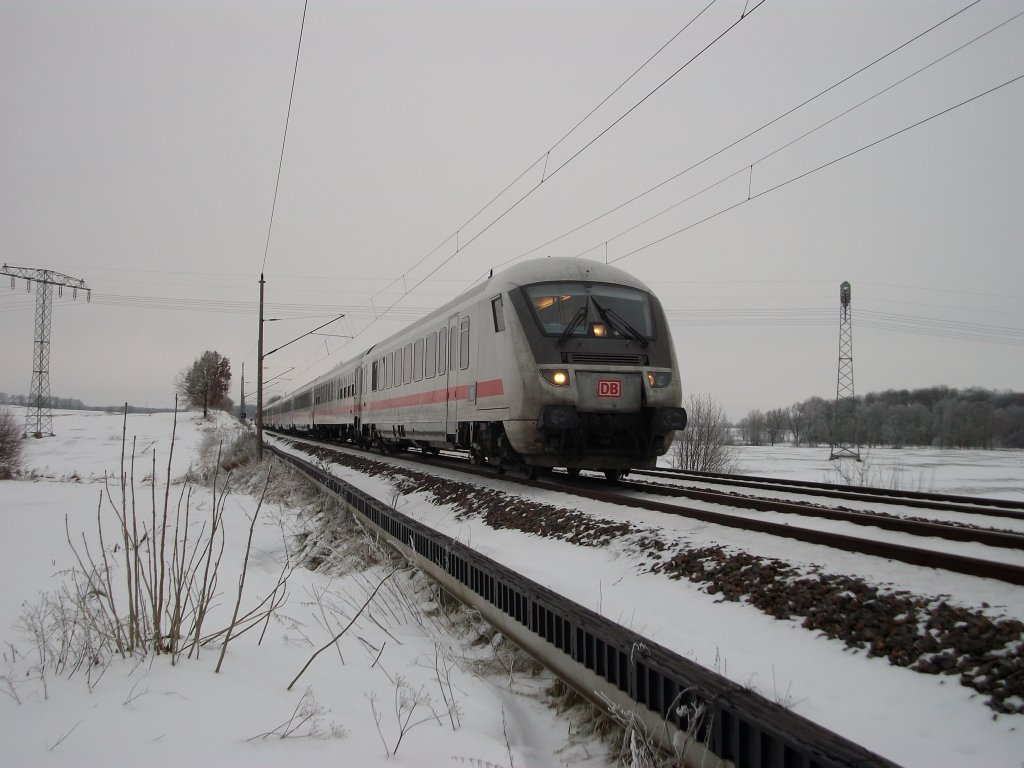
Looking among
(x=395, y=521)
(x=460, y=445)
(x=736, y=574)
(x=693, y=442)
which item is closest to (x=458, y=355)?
(x=460, y=445)

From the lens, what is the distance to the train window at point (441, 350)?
13290 mm

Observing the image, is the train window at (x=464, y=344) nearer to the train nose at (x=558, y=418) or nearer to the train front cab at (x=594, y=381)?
the train front cab at (x=594, y=381)

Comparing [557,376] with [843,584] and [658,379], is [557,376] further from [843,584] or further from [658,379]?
[843,584]

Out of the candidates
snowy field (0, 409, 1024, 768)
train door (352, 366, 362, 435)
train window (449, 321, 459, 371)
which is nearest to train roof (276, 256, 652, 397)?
train window (449, 321, 459, 371)

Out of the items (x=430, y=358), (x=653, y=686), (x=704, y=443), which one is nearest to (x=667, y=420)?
(x=430, y=358)

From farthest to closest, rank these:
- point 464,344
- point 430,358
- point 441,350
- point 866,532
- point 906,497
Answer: point 430,358 < point 441,350 < point 464,344 < point 906,497 < point 866,532

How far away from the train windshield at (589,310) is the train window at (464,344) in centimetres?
216

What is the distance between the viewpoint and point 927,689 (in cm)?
303

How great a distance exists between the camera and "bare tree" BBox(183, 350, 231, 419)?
277 ft

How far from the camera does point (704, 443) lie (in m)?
24.1

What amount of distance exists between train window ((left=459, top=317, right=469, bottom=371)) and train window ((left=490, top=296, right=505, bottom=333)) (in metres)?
1.31

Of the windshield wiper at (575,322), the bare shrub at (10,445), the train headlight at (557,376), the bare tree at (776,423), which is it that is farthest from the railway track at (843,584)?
the bare tree at (776,423)

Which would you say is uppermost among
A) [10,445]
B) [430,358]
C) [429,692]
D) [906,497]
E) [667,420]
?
[430,358]

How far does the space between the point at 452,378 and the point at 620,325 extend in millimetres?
3745
